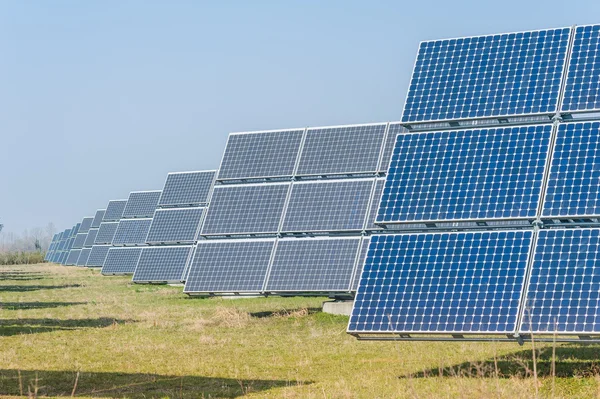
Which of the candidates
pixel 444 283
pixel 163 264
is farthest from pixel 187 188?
pixel 444 283

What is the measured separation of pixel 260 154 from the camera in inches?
1226

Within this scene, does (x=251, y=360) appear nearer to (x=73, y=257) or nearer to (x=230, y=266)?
(x=230, y=266)

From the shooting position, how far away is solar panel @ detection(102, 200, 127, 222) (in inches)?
3215

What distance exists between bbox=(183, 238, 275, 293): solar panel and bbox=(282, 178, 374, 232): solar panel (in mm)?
1098

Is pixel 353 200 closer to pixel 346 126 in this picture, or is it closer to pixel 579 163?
pixel 346 126

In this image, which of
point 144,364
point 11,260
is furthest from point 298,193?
point 11,260

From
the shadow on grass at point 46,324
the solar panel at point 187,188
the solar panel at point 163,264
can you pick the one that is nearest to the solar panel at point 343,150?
the shadow on grass at point 46,324

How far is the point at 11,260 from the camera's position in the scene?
121 metres

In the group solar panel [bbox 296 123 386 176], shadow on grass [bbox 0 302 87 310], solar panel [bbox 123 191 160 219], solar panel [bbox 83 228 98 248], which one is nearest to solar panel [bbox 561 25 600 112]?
solar panel [bbox 296 123 386 176]

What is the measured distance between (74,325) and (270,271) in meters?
6.00

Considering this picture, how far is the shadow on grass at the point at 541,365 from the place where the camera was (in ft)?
50.9

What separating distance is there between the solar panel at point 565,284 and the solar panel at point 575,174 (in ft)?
1.50

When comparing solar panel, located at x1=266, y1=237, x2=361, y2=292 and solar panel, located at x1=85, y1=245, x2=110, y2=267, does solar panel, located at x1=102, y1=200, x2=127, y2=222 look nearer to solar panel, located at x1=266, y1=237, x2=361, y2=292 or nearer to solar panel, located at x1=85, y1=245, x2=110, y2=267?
solar panel, located at x1=85, y1=245, x2=110, y2=267

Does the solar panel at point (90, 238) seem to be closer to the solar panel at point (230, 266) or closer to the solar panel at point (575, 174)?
the solar panel at point (230, 266)
